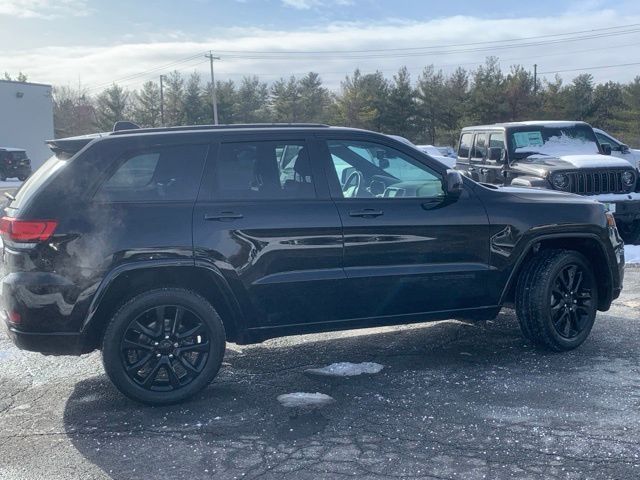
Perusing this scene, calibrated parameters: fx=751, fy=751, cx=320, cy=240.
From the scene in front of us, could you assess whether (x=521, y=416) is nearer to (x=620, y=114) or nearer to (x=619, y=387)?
(x=619, y=387)

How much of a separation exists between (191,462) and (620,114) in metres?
42.6

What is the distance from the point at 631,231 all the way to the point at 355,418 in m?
8.57

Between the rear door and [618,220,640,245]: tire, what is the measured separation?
7857 millimetres

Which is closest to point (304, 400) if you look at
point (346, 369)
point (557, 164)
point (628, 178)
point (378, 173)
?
point (346, 369)

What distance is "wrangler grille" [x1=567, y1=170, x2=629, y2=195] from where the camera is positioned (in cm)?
1116

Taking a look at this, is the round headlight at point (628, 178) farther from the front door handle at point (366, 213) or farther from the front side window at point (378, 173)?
the front door handle at point (366, 213)

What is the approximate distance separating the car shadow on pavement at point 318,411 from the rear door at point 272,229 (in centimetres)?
64

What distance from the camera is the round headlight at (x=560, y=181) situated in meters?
11.0

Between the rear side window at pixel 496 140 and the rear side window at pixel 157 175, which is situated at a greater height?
the rear side window at pixel 496 140

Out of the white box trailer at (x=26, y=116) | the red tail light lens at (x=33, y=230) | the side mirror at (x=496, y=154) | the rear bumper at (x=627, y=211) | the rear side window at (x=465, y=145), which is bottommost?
the rear bumper at (x=627, y=211)

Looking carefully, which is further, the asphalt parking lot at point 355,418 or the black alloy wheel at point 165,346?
the black alloy wheel at point 165,346

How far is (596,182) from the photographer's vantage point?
11297mm

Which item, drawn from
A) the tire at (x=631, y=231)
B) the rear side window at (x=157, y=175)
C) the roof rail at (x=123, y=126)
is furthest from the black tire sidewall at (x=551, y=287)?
the tire at (x=631, y=231)

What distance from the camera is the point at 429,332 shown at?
688cm
